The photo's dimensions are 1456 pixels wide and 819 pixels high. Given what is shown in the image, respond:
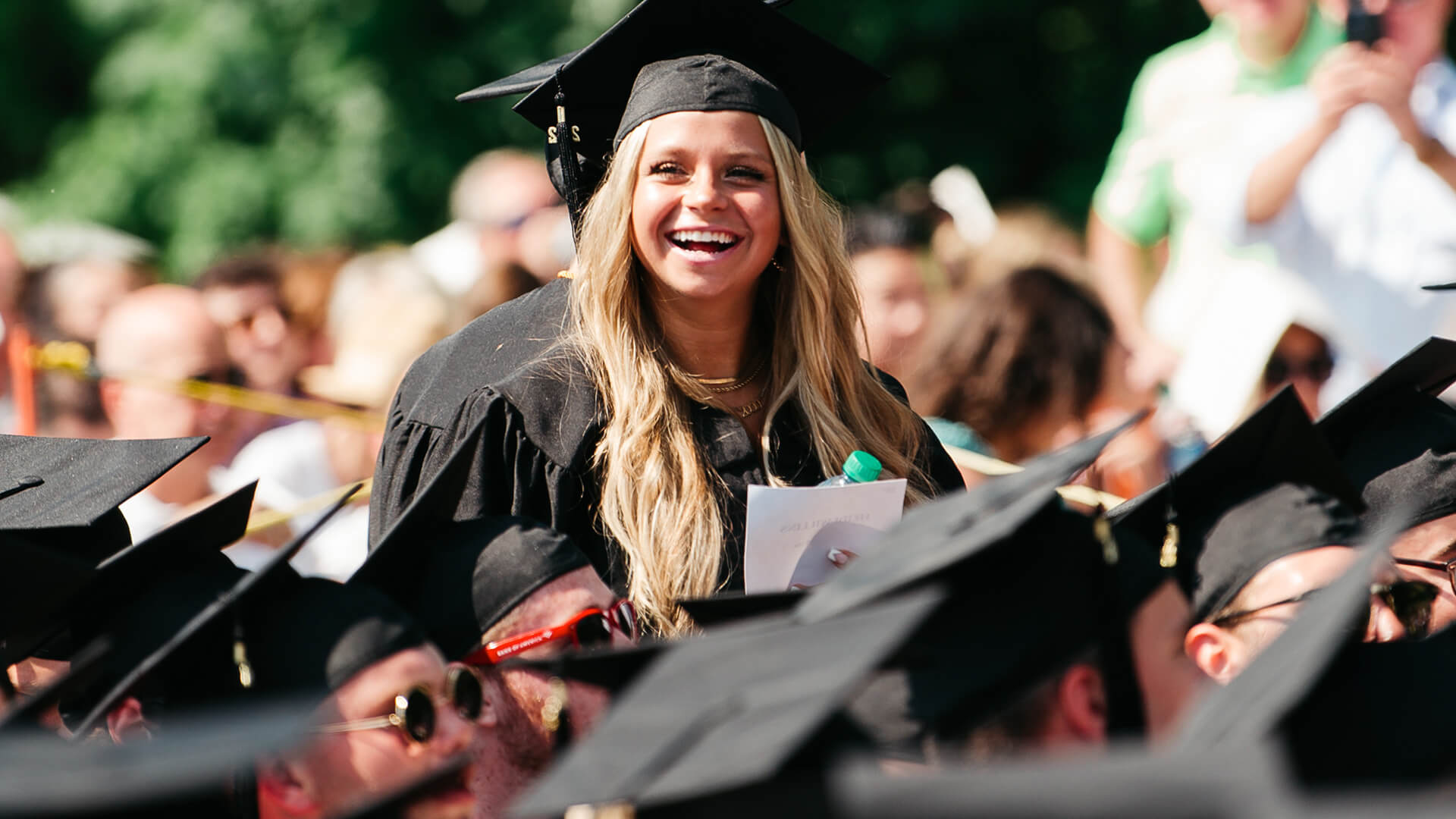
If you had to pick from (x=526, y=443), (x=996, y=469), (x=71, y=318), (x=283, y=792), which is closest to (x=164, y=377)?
(x=71, y=318)

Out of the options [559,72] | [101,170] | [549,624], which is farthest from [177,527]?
[101,170]

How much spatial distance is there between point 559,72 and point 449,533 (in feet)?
4.18

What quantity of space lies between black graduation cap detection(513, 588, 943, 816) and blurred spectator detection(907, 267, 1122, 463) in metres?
3.45

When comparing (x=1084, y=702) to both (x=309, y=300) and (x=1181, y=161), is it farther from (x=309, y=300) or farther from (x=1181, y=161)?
(x=309, y=300)

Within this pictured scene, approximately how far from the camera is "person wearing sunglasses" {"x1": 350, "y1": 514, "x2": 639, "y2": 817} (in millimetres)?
2479

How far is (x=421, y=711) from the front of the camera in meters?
2.18

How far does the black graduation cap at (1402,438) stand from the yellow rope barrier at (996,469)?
980 millimetres

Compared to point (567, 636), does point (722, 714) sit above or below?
above

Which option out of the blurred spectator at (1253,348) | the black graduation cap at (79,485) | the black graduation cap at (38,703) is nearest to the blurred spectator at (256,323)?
the black graduation cap at (79,485)

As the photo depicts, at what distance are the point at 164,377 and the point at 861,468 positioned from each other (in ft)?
8.98

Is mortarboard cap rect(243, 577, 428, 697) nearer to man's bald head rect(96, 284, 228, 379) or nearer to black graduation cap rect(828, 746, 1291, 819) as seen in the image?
black graduation cap rect(828, 746, 1291, 819)

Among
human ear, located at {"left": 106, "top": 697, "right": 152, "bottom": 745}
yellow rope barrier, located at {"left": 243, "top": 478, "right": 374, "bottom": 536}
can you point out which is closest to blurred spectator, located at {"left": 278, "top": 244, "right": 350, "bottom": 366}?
yellow rope barrier, located at {"left": 243, "top": 478, "right": 374, "bottom": 536}

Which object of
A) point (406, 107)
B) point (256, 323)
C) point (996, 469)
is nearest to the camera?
point (996, 469)

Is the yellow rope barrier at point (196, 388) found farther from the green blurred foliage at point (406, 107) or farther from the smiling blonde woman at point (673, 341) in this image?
the green blurred foliage at point (406, 107)
